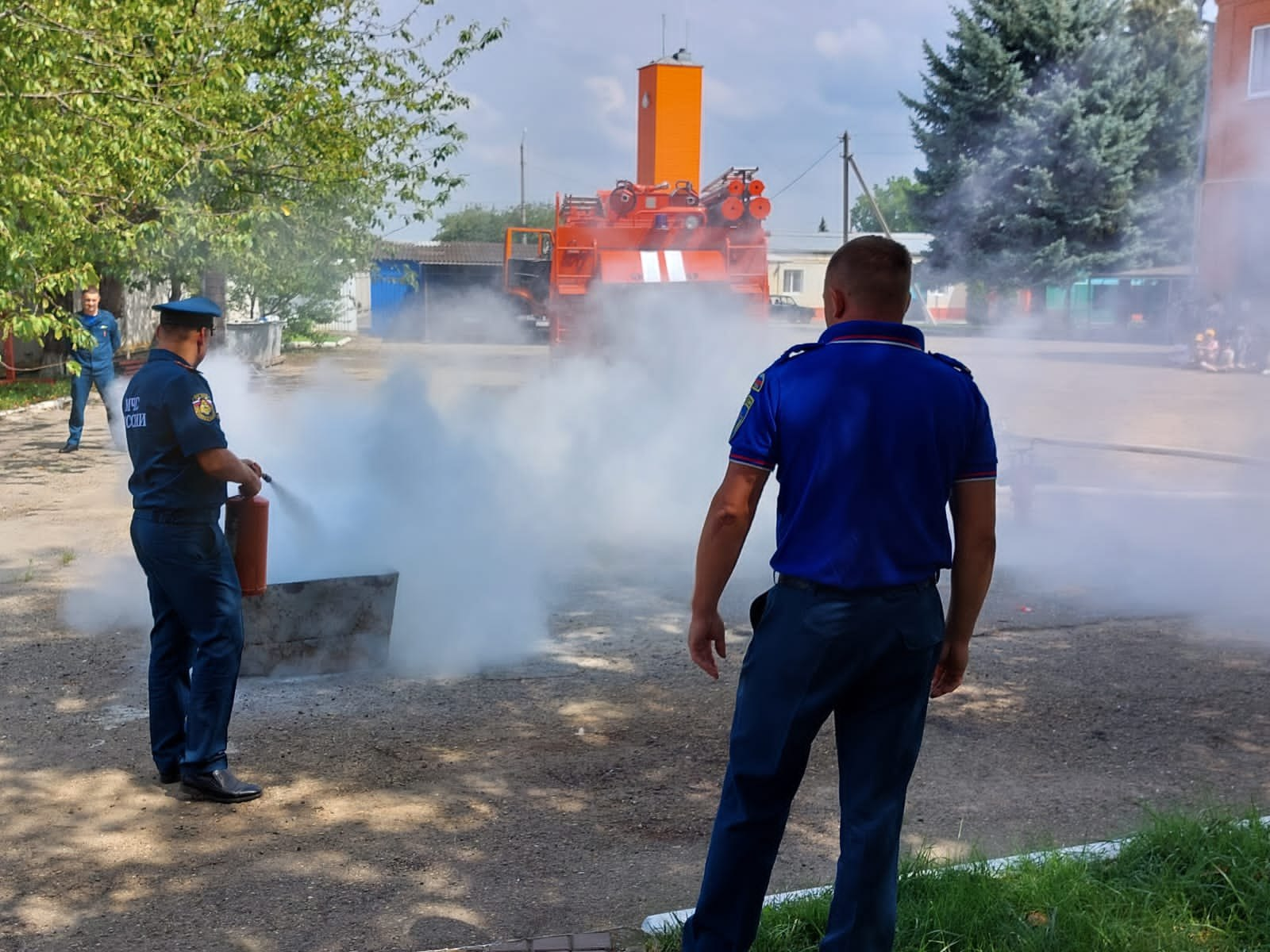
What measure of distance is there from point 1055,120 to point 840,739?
450 inches

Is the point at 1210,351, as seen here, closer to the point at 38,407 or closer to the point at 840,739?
the point at 38,407

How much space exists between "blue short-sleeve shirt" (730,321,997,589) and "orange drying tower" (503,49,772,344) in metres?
10.1

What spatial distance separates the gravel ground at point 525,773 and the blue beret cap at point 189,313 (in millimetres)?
1544

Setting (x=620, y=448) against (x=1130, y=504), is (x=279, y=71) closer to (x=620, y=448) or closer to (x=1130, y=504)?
(x=620, y=448)

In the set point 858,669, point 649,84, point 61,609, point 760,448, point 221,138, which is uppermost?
point 649,84

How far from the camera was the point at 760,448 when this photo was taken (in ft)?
8.37

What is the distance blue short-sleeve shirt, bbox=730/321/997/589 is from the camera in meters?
2.52

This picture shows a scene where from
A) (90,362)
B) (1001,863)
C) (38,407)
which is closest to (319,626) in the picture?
(1001,863)

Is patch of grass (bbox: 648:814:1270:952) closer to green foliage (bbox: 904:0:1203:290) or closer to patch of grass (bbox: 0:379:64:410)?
green foliage (bbox: 904:0:1203:290)

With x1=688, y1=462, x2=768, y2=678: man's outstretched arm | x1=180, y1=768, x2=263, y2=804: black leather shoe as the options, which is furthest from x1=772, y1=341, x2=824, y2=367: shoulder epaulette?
x1=180, y1=768, x2=263, y2=804: black leather shoe

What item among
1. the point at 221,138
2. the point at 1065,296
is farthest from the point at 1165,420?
the point at 1065,296

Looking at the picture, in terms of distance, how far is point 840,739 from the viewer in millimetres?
2666

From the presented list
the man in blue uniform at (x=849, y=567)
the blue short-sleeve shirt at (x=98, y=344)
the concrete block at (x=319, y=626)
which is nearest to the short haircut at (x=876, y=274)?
the man in blue uniform at (x=849, y=567)

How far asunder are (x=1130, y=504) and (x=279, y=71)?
992cm
